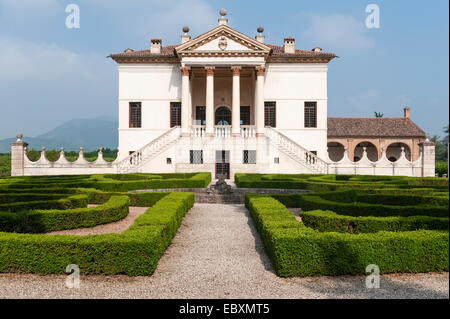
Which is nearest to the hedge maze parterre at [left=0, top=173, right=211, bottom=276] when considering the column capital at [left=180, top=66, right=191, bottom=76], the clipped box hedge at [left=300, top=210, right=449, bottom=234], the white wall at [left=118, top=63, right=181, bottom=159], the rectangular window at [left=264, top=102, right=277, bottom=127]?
the clipped box hedge at [left=300, top=210, right=449, bottom=234]

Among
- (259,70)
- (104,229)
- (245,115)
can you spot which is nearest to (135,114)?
(245,115)

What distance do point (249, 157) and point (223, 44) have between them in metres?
9.89

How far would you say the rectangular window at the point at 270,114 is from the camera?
103ft

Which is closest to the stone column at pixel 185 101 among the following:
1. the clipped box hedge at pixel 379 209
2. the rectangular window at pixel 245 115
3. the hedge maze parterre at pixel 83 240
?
the rectangular window at pixel 245 115

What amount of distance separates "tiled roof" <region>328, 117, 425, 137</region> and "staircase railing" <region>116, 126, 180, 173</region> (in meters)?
22.3

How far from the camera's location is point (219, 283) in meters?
6.00

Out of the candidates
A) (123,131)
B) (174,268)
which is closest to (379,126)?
(123,131)

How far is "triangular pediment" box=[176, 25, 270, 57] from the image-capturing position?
27.8 m

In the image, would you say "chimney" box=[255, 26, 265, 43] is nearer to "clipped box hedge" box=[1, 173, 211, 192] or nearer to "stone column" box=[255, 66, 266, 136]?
"stone column" box=[255, 66, 266, 136]

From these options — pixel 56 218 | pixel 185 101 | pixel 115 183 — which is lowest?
pixel 56 218

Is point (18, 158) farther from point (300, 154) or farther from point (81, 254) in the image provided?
point (81, 254)

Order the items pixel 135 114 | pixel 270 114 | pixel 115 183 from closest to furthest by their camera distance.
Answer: pixel 115 183 < pixel 270 114 < pixel 135 114

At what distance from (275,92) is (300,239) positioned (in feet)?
86.5

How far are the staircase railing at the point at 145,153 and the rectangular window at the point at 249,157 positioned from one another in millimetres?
6101
